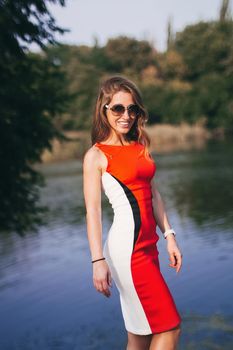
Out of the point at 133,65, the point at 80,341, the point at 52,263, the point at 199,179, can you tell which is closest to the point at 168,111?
the point at 133,65

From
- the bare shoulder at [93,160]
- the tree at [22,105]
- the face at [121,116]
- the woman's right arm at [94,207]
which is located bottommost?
the woman's right arm at [94,207]

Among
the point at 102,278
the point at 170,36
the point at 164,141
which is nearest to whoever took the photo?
the point at 102,278

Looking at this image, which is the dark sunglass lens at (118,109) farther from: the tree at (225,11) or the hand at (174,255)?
the tree at (225,11)

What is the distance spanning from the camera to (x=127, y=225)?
275 cm

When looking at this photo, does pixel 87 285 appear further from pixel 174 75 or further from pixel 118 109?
pixel 174 75

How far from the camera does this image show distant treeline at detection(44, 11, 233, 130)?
54812 millimetres

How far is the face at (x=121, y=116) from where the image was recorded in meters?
2.91

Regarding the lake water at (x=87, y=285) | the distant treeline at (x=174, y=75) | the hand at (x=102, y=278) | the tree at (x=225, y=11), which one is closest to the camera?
the hand at (x=102, y=278)

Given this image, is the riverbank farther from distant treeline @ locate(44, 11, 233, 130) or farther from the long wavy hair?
the long wavy hair

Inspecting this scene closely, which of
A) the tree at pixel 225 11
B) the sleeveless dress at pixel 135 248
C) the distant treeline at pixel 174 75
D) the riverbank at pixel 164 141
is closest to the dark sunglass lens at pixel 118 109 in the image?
the sleeveless dress at pixel 135 248

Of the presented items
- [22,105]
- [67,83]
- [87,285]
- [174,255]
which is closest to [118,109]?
[174,255]

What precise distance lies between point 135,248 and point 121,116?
2.50 ft

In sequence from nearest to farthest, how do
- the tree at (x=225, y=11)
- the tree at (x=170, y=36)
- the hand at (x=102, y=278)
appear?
the hand at (x=102, y=278)
the tree at (x=225, y=11)
the tree at (x=170, y=36)

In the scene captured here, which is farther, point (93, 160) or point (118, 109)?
point (118, 109)
